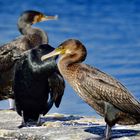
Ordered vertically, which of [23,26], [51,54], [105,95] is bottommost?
[105,95]

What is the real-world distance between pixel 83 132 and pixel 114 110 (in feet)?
2.53

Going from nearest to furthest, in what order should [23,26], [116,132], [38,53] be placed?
[116,132] → [38,53] → [23,26]

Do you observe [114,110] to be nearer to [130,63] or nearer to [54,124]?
[54,124]

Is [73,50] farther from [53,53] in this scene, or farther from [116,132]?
[116,132]

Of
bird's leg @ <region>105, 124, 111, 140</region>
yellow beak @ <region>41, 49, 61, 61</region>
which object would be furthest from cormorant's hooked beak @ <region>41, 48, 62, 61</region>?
bird's leg @ <region>105, 124, 111, 140</region>

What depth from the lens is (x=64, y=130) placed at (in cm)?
1238

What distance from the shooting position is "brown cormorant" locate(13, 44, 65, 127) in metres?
13.0

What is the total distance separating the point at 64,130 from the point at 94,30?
20.8 meters

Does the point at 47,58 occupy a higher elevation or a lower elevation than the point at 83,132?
higher

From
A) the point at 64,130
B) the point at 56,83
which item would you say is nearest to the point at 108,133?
the point at 64,130

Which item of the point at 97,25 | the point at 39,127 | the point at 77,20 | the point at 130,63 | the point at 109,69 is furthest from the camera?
the point at 77,20

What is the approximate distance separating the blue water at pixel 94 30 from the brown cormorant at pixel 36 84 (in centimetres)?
287

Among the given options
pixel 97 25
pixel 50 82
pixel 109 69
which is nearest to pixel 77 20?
pixel 97 25

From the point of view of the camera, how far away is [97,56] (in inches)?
927
